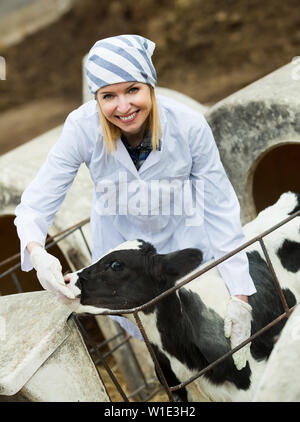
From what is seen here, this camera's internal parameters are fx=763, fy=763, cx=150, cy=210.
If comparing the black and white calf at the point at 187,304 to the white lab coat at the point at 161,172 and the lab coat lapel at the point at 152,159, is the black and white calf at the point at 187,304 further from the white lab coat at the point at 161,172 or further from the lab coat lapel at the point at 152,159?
the lab coat lapel at the point at 152,159

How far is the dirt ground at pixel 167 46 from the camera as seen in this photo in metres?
11.3

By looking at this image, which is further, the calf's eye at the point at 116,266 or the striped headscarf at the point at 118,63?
the calf's eye at the point at 116,266

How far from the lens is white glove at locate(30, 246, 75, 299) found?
101 inches

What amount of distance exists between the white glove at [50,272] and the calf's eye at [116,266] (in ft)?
0.62

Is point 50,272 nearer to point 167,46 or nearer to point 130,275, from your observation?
point 130,275

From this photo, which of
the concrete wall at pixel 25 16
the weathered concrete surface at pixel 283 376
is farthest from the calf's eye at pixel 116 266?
the concrete wall at pixel 25 16

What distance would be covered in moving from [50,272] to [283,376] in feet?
3.26

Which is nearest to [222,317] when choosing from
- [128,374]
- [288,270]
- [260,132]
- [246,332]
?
[246,332]

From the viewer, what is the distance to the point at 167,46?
1191 centimetres

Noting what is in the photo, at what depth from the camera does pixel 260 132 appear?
147 inches

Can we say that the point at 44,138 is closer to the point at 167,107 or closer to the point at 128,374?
the point at 128,374

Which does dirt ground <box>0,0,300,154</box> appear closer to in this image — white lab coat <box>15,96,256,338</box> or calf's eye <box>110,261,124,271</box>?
white lab coat <box>15,96,256,338</box>

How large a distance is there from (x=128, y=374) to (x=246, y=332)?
1.81 m

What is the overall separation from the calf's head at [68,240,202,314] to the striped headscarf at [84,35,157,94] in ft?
2.02
